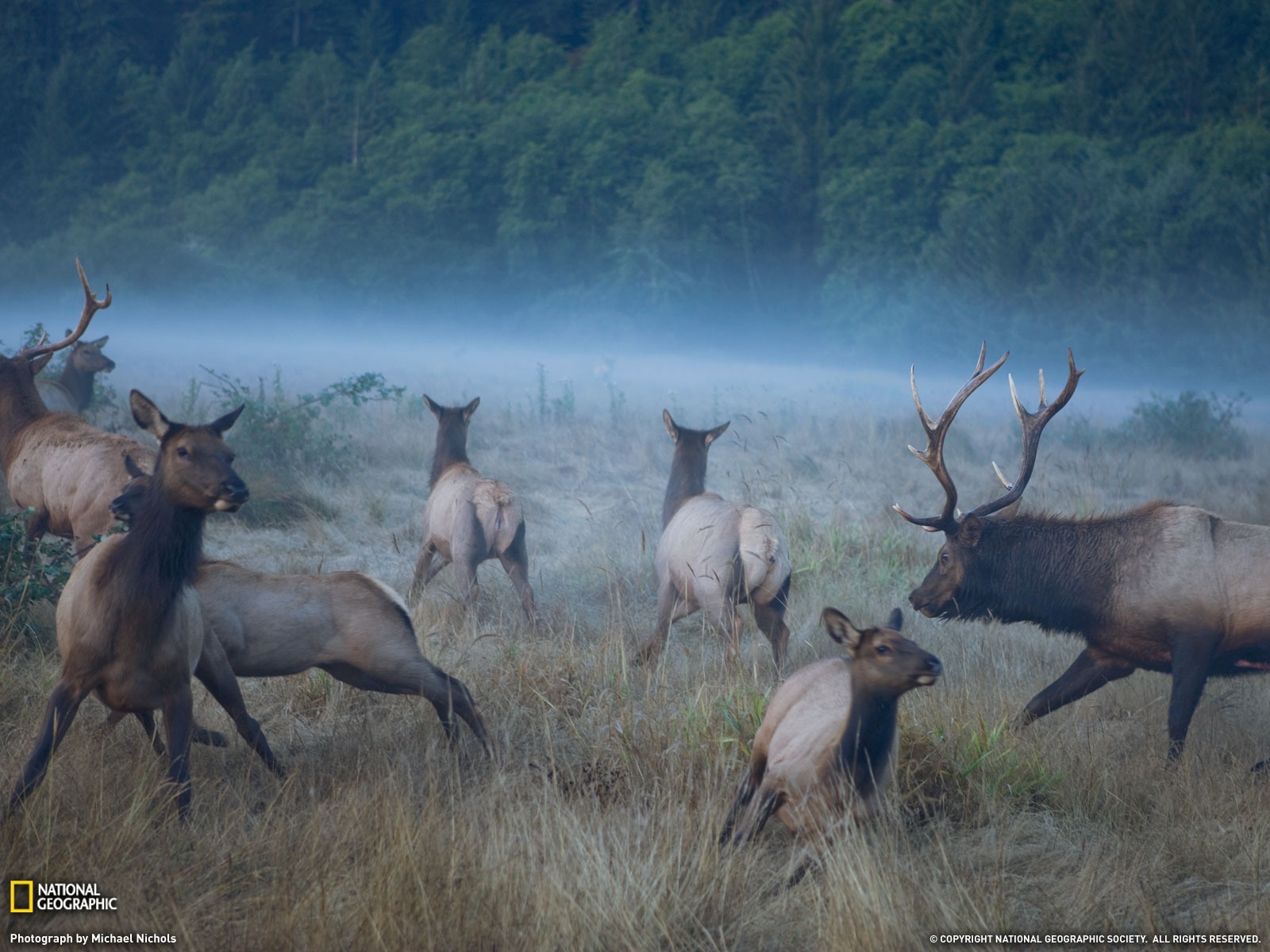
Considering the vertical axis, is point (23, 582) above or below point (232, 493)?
below

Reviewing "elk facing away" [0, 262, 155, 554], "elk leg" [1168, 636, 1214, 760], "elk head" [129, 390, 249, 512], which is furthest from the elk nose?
"elk leg" [1168, 636, 1214, 760]

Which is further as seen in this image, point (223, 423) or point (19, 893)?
point (223, 423)

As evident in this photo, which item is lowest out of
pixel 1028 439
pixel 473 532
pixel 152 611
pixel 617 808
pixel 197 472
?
pixel 617 808

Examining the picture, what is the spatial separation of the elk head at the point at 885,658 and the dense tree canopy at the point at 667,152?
25104 mm

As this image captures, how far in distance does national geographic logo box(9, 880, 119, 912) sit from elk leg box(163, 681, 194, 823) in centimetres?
82

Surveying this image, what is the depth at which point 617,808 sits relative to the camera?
455 cm

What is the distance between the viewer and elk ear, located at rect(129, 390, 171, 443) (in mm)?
4867

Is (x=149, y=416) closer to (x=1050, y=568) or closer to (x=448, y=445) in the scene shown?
(x=448, y=445)

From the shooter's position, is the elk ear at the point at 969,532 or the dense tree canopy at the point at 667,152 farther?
the dense tree canopy at the point at 667,152

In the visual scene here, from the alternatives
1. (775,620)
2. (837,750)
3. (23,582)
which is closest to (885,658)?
(837,750)

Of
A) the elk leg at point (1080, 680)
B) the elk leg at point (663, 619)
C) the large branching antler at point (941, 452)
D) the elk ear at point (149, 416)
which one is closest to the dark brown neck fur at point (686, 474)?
the elk leg at point (663, 619)

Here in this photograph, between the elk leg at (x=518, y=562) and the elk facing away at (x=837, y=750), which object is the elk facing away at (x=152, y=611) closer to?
the elk facing away at (x=837, y=750)

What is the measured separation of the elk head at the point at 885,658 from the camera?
4.05 metres

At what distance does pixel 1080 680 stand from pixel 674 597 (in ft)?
8.52
